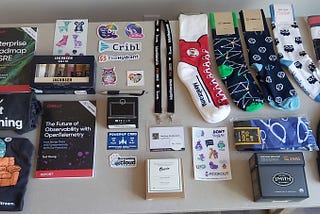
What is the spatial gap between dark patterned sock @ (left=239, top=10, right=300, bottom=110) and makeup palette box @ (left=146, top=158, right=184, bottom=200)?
329 mm

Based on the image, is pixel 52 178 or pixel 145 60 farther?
pixel 145 60

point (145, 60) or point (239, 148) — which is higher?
point (145, 60)

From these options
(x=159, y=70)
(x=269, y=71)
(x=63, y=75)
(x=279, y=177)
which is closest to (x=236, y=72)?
(x=269, y=71)

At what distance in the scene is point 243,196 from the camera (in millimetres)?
842

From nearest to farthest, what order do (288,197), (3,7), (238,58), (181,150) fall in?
1. (288,197)
2. (181,150)
3. (238,58)
4. (3,7)

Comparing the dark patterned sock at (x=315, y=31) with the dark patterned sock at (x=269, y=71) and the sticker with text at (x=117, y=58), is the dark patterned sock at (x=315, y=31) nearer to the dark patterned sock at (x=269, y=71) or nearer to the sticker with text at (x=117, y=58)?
the dark patterned sock at (x=269, y=71)

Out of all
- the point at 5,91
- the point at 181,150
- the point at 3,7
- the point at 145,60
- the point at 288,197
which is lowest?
the point at 288,197

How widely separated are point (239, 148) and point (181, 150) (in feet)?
0.50

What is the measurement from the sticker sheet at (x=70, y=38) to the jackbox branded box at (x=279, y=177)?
0.59 meters

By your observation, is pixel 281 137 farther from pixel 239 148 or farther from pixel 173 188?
pixel 173 188

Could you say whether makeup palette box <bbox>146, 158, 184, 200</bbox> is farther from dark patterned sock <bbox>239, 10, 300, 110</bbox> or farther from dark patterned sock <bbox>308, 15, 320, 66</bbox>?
dark patterned sock <bbox>308, 15, 320, 66</bbox>

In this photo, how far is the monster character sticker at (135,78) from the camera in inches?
38.8

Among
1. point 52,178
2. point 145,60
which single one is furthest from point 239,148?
point 52,178

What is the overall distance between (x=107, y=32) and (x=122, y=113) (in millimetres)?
287
